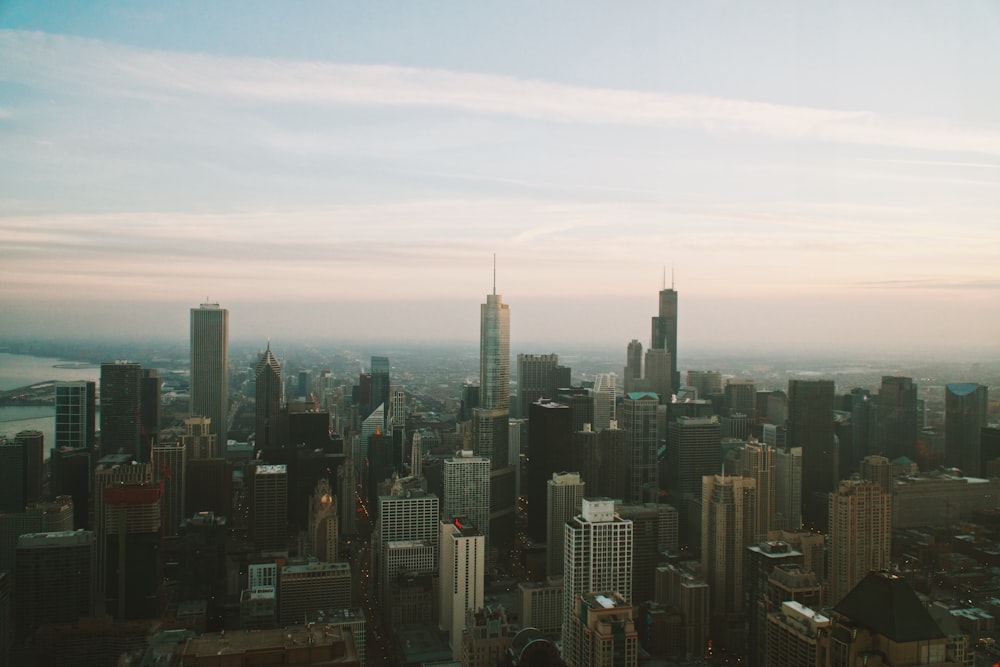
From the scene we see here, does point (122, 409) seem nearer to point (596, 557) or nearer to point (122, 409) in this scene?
point (122, 409)

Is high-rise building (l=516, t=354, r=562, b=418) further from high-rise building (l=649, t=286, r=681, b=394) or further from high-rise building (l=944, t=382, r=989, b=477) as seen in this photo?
high-rise building (l=944, t=382, r=989, b=477)

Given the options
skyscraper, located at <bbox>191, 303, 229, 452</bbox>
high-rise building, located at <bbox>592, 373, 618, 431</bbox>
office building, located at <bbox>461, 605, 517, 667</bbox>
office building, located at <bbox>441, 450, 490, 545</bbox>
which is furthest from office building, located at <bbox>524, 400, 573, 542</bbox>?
skyscraper, located at <bbox>191, 303, 229, 452</bbox>

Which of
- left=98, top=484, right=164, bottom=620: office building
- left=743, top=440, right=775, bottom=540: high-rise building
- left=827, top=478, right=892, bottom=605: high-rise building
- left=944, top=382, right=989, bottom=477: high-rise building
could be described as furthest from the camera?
left=743, top=440, right=775, bottom=540: high-rise building

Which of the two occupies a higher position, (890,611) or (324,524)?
(890,611)

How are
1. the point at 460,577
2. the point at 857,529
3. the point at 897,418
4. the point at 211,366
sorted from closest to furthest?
the point at 857,529
the point at 897,418
the point at 460,577
the point at 211,366

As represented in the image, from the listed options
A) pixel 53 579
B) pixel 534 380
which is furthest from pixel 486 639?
pixel 534 380

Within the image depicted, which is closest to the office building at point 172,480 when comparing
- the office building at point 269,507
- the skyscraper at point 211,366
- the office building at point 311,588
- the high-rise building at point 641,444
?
the skyscraper at point 211,366

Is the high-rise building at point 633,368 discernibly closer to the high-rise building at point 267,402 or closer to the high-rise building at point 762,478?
the high-rise building at point 762,478
